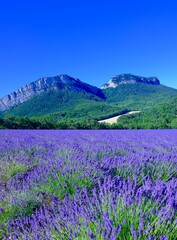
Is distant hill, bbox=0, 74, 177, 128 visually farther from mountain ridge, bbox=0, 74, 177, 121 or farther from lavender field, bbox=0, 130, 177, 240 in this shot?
lavender field, bbox=0, 130, 177, 240

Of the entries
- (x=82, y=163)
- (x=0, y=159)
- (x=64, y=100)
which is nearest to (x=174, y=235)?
(x=82, y=163)

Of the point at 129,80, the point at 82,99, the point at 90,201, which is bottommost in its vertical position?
the point at 90,201

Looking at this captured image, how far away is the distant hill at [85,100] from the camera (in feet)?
183

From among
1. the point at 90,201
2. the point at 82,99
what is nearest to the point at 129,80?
the point at 82,99

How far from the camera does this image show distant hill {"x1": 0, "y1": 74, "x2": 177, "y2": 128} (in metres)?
55.9

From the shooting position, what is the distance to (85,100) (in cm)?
7706

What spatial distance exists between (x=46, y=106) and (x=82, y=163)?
72259mm

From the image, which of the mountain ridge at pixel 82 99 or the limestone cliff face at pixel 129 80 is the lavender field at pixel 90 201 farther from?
the limestone cliff face at pixel 129 80

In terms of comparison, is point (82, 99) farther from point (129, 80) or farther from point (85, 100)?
point (129, 80)

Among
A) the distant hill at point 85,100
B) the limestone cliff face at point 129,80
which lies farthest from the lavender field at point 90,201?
the limestone cliff face at point 129,80

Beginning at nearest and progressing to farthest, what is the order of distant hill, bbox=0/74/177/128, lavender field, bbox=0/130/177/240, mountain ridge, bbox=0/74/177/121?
lavender field, bbox=0/130/177/240 → distant hill, bbox=0/74/177/128 → mountain ridge, bbox=0/74/177/121

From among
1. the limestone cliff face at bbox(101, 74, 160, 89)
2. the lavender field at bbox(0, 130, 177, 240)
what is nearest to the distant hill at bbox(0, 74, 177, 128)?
the limestone cliff face at bbox(101, 74, 160, 89)

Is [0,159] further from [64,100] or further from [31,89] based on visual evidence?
[31,89]

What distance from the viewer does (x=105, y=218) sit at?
1.19 m
